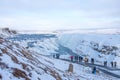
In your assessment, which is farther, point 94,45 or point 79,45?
point 79,45

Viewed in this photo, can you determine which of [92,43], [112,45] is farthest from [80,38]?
[112,45]

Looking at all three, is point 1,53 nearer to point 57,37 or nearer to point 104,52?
point 104,52

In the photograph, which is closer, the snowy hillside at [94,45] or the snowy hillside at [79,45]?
the snowy hillside at [79,45]

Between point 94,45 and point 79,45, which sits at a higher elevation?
point 94,45

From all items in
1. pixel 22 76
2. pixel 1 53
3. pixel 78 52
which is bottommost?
pixel 78 52

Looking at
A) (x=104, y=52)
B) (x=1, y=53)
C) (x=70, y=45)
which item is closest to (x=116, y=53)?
(x=104, y=52)

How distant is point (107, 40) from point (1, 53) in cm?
9888

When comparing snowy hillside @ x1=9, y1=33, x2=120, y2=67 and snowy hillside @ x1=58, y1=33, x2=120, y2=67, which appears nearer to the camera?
snowy hillside @ x1=9, y1=33, x2=120, y2=67

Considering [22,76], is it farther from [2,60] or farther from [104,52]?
[104,52]

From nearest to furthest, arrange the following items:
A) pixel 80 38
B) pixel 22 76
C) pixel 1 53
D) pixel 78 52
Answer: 1. pixel 22 76
2. pixel 1 53
3. pixel 78 52
4. pixel 80 38

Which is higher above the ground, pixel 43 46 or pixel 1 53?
pixel 1 53

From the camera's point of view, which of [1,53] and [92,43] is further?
[92,43]

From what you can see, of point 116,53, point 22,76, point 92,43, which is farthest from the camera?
point 92,43

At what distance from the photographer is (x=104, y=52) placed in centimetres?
9744
